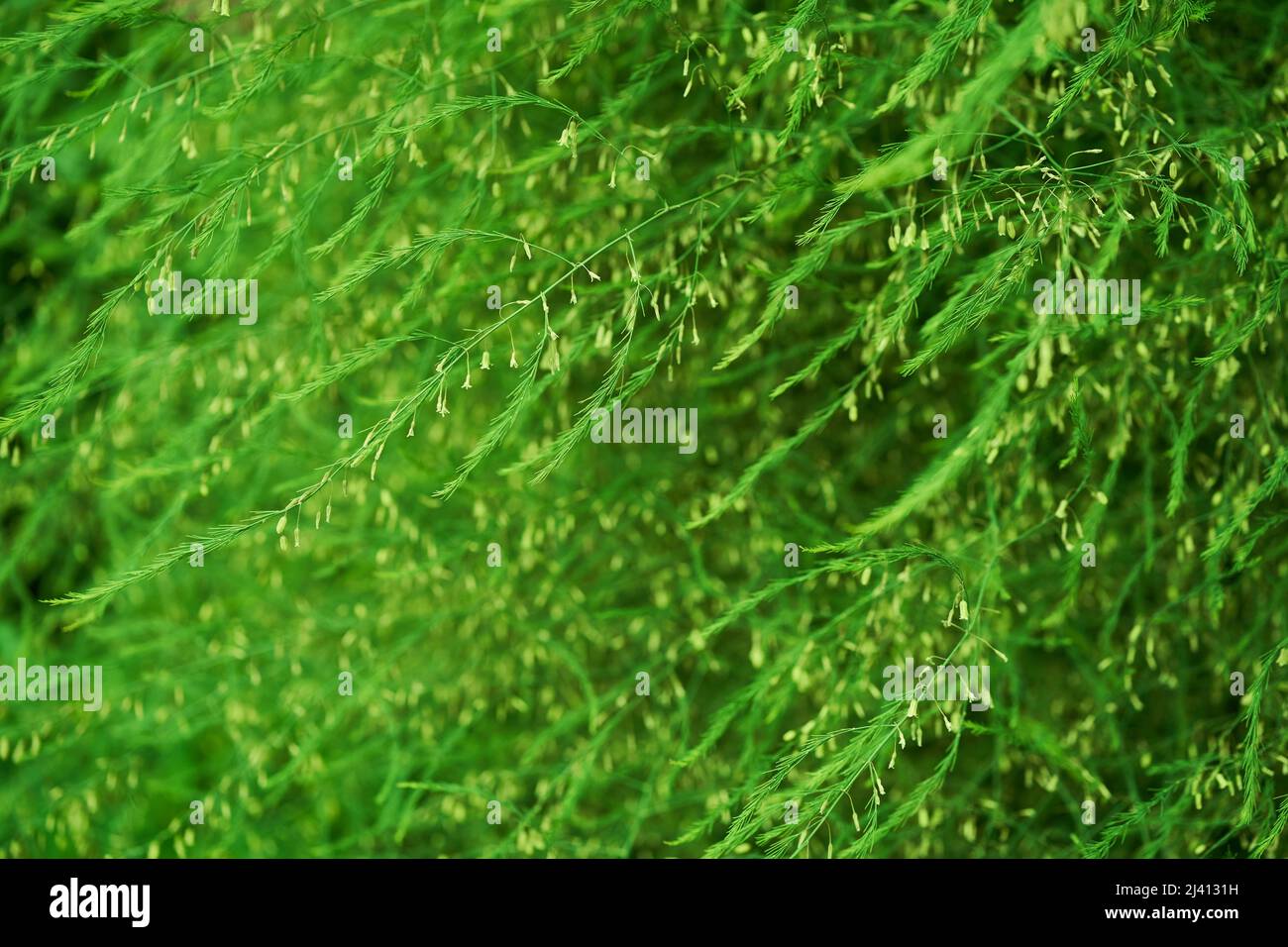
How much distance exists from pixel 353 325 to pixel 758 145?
658mm

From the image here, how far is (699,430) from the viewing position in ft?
4.97

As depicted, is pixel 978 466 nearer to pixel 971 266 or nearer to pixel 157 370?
pixel 971 266

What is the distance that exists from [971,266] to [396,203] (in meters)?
0.76

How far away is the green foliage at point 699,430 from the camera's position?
107cm

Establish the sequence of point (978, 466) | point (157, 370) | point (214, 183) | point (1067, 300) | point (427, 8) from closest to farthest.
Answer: point (1067, 300)
point (427, 8)
point (978, 466)
point (214, 183)
point (157, 370)

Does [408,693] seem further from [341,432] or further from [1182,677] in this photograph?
[1182,677]

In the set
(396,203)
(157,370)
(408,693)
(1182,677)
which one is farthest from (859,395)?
(157,370)

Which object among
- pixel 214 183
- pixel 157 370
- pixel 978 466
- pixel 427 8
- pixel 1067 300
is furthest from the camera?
pixel 157 370

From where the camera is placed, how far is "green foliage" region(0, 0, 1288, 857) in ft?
3.51

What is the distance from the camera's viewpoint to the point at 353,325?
1.52m

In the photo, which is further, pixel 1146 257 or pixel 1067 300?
→ pixel 1146 257

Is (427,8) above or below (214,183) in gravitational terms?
above
